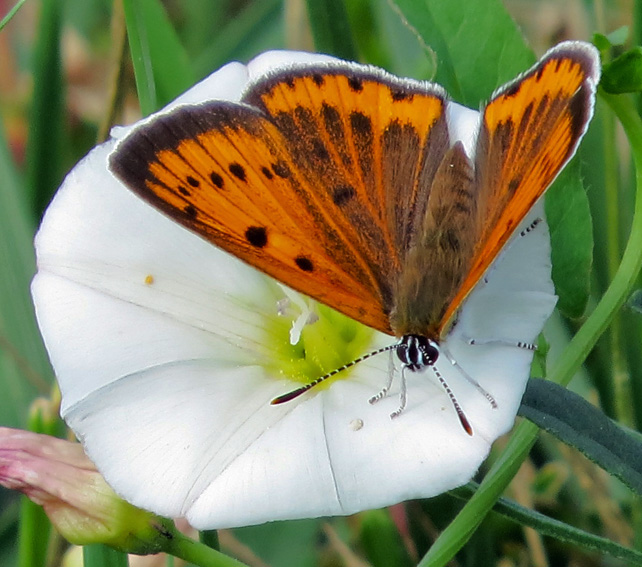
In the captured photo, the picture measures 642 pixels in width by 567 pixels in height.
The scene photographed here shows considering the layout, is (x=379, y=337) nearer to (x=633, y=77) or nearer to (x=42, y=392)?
(x=633, y=77)

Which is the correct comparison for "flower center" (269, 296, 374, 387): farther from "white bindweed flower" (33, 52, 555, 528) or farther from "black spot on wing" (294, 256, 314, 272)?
"black spot on wing" (294, 256, 314, 272)

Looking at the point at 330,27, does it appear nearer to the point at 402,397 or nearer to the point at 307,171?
the point at 307,171

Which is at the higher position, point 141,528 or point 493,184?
point 493,184

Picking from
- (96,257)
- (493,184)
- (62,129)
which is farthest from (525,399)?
(62,129)

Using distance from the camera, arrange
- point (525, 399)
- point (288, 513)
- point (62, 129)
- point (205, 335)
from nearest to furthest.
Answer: point (288, 513), point (525, 399), point (205, 335), point (62, 129)

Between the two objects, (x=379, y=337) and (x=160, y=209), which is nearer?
(x=160, y=209)

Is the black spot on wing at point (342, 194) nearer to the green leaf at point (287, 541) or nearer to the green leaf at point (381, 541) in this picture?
the green leaf at point (381, 541)

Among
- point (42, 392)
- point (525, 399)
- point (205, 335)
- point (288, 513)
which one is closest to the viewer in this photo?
point (288, 513)
